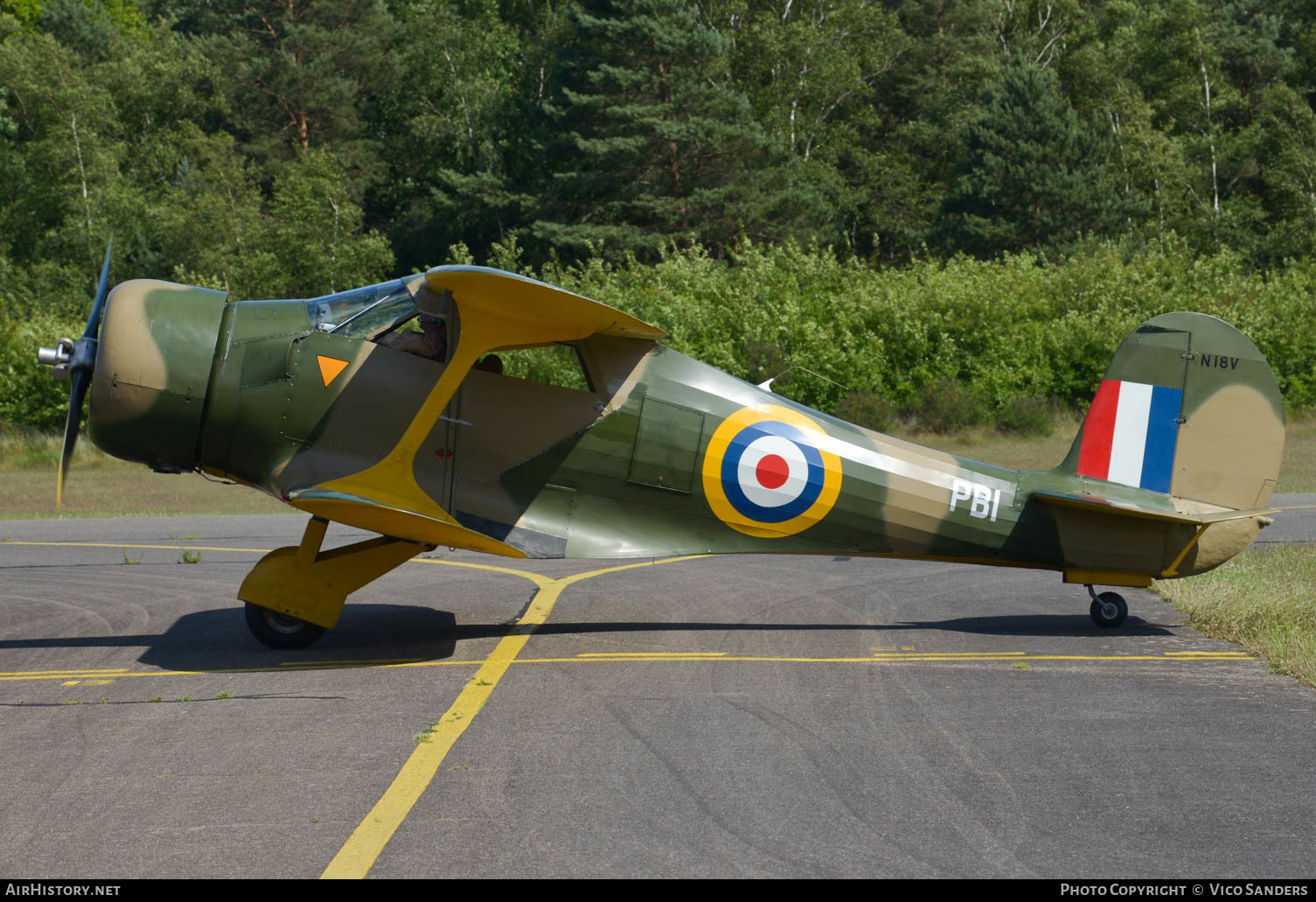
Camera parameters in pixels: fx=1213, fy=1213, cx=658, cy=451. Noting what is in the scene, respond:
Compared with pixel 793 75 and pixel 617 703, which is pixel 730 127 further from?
pixel 617 703

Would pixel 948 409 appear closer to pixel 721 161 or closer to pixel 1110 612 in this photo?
pixel 1110 612

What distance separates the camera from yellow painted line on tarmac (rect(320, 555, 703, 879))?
546 centimetres

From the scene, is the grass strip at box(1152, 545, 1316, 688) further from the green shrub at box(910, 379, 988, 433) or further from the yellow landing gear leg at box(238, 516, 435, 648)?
the green shrub at box(910, 379, 988, 433)

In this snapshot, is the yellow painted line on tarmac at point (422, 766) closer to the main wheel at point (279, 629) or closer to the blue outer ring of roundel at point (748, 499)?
the main wheel at point (279, 629)

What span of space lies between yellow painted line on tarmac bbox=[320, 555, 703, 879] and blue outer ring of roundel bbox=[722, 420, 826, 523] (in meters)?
A: 2.22

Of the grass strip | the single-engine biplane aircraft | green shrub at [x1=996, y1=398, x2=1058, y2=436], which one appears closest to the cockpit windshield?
the single-engine biplane aircraft

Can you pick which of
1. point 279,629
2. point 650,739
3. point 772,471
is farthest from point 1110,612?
point 279,629

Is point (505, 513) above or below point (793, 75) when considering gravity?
below

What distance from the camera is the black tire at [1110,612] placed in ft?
35.1

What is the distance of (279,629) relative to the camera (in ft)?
33.0

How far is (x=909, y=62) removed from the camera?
74438 millimetres

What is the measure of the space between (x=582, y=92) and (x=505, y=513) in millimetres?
50636
